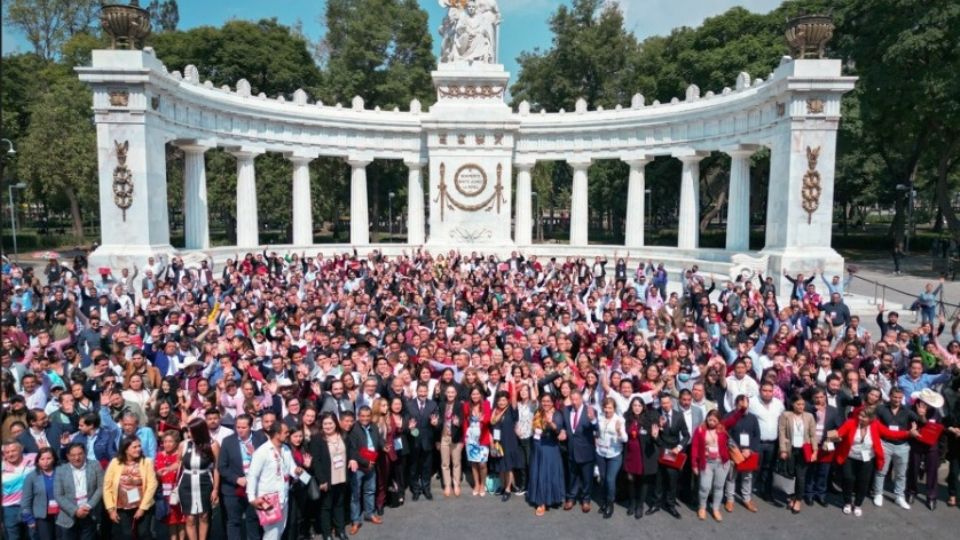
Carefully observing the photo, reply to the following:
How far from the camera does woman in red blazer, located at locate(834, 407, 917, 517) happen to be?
31.8ft

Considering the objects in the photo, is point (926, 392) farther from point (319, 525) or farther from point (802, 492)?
point (319, 525)

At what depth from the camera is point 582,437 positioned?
32.3 ft

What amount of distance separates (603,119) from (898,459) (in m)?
27.5

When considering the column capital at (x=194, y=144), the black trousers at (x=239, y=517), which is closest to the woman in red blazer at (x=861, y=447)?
the black trousers at (x=239, y=517)

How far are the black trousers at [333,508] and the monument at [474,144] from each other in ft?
58.5

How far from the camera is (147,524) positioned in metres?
8.37

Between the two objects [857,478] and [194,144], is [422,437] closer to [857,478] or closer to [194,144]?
[857,478]

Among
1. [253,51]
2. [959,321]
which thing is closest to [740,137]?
[959,321]

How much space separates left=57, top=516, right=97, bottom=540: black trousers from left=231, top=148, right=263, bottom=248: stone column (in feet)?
82.9

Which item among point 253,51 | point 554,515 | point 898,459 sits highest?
point 253,51

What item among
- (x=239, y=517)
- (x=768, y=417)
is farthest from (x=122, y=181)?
(x=768, y=417)

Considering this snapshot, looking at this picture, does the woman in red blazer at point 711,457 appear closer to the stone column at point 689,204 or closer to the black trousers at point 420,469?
the black trousers at point 420,469

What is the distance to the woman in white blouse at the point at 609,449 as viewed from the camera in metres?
9.56

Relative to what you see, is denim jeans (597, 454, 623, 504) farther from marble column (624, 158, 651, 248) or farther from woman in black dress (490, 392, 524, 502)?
marble column (624, 158, 651, 248)
